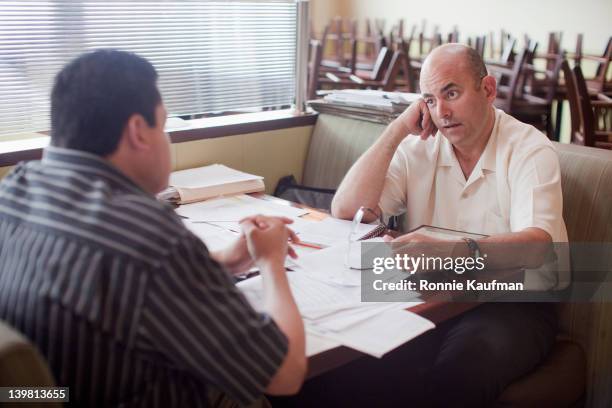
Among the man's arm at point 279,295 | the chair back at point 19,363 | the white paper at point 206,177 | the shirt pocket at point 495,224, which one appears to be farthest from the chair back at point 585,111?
the chair back at point 19,363

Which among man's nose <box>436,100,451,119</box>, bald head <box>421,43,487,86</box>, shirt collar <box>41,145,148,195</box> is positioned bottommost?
man's nose <box>436,100,451,119</box>

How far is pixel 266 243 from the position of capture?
128 centimetres

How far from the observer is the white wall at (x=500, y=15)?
702cm

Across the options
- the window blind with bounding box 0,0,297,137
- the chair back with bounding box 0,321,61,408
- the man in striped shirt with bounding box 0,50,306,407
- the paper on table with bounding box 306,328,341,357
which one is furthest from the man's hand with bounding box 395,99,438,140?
the chair back with bounding box 0,321,61,408

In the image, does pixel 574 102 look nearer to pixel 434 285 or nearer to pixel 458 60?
pixel 458 60

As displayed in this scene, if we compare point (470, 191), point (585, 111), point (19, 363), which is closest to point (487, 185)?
point (470, 191)

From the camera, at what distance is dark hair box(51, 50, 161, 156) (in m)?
1.02

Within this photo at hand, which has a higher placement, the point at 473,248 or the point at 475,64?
the point at 475,64

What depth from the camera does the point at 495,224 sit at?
6.29 ft

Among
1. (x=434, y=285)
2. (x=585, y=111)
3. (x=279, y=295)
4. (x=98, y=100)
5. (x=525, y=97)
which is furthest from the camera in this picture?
(x=525, y=97)

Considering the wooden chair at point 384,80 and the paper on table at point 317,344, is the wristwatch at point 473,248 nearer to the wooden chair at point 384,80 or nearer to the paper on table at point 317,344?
the paper on table at point 317,344

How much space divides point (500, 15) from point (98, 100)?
751 cm

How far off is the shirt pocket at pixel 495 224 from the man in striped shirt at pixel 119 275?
0.99 m

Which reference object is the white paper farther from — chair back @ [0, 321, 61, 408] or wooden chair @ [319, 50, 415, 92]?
wooden chair @ [319, 50, 415, 92]
